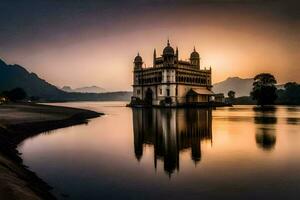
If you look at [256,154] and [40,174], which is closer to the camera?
[40,174]

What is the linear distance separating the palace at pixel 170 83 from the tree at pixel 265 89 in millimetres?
20265

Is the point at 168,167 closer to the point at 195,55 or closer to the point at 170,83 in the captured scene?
the point at 170,83

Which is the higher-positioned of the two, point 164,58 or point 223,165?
point 164,58

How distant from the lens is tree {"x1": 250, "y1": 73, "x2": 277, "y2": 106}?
137250 millimetres

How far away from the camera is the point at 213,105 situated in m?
136

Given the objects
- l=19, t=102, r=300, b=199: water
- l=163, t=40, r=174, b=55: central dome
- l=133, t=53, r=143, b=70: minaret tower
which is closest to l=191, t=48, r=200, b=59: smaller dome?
l=163, t=40, r=174, b=55: central dome

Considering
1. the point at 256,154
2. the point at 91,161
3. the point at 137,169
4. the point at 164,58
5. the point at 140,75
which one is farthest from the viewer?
the point at 140,75

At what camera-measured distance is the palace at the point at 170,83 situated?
125 meters

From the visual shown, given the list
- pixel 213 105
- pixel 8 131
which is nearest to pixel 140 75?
pixel 213 105

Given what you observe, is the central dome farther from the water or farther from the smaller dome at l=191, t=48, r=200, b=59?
the water

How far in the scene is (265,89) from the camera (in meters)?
137

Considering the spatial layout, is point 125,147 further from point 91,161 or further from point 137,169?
point 137,169

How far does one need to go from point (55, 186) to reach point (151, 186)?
500 cm

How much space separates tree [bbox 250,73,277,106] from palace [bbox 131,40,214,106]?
66.5 ft
